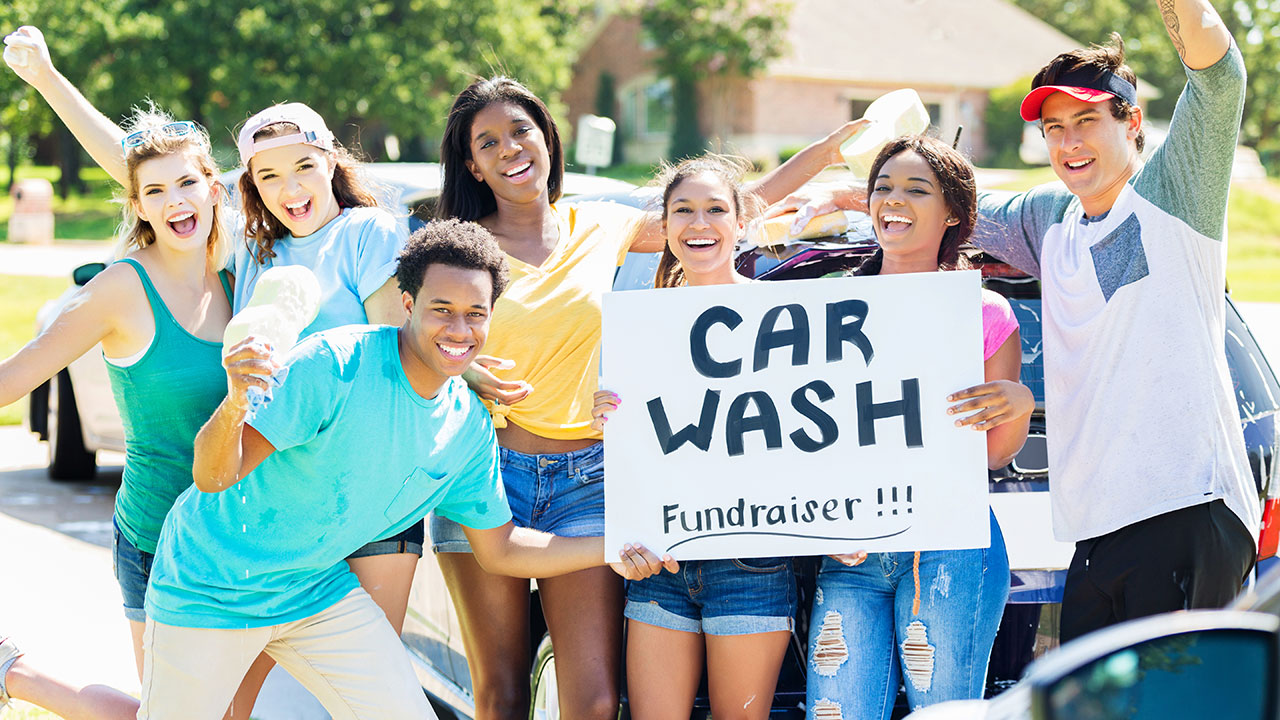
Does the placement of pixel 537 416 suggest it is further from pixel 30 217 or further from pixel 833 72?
pixel 833 72

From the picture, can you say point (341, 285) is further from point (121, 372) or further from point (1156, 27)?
point (1156, 27)

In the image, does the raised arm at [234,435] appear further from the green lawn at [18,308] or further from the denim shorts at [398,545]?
the green lawn at [18,308]

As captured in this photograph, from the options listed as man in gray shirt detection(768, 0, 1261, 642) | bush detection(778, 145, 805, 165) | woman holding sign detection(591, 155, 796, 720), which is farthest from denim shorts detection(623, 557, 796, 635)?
bush detection(778, 145, 805, 165)

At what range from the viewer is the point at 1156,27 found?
171 ft

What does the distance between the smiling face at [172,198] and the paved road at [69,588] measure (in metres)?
1.34

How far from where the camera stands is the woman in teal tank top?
124 inches

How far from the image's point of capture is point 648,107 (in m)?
39.0

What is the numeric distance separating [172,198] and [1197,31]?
2.55m

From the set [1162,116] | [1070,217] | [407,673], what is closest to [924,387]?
[1070,217]

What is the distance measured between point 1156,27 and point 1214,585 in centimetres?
5534

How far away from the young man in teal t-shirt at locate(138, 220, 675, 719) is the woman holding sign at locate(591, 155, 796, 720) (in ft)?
0.50

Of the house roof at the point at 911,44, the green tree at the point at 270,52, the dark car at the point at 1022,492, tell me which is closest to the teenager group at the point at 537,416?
the dark car at the point at 1022,492

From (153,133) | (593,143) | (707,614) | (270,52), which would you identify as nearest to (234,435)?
(153,133)

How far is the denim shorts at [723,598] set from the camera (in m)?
2.98
